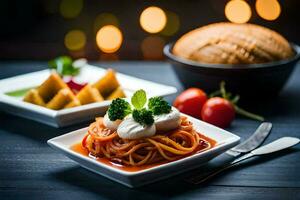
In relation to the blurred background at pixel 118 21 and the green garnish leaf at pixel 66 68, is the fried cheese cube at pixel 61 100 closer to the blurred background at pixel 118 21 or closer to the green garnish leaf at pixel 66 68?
the green garnish leaf at pixel 66 68

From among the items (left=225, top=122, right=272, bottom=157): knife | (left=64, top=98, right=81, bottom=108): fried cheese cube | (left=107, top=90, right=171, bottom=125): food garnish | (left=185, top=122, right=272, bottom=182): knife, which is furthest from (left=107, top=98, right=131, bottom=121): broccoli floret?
(left=64, top=98, right=81, bottom=108): fried cheese cube

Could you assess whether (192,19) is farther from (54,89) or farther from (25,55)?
(54,89)

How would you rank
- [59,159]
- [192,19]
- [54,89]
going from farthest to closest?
[192,19] < [54,89] < [59,159]

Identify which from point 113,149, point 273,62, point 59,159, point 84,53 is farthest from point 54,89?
point 84,53

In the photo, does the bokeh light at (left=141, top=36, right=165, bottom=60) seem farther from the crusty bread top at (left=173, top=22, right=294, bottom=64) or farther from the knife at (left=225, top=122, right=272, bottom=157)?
the knife at (left=225, top=122, right=272, bottom=157)

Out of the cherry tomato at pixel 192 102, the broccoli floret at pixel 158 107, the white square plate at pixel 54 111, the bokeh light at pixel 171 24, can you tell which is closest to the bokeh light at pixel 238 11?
the bokeh light at pixel 171 24
